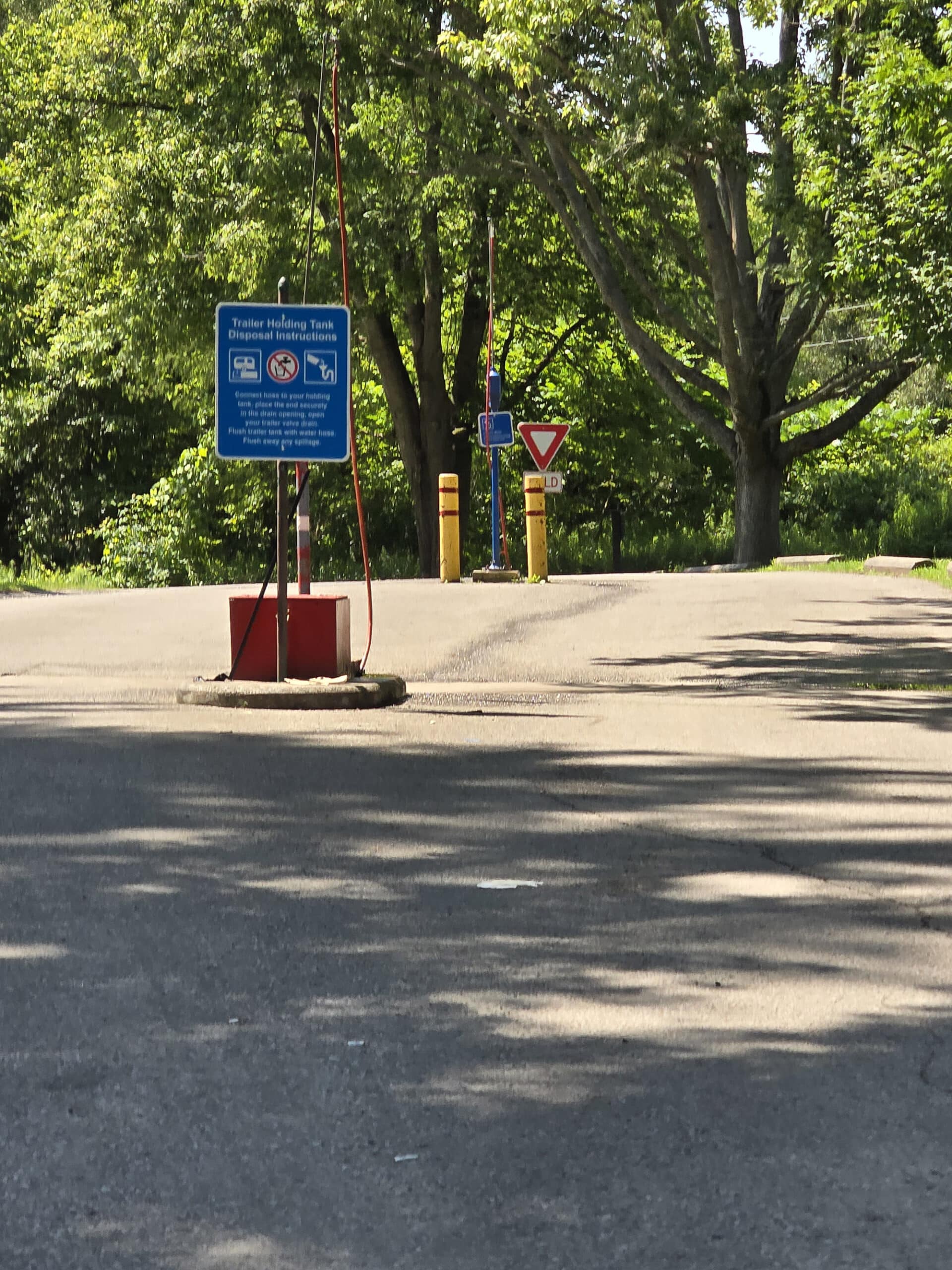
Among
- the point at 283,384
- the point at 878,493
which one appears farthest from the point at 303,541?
the point at 878,493

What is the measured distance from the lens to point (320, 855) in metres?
6.41

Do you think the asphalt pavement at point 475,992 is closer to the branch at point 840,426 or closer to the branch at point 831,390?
the branch at point 831,390

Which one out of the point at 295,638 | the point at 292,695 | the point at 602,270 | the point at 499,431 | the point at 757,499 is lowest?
the point at 292,695

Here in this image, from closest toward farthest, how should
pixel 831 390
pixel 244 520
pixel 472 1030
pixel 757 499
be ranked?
1. pixel 472 1030
2. pixel 831 390
3. pixel 757 499
4. pixel 244 520

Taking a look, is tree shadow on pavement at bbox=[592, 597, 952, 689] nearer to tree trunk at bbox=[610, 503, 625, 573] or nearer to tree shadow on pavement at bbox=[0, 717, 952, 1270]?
tree shadow on pavement at bbox=[0, 717, 952, 1270]

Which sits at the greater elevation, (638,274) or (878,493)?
(638,274)

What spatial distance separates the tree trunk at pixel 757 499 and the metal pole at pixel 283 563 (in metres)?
17.4

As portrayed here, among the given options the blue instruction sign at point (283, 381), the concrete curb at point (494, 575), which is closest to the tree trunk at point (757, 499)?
the concrete curb at point (494, 575)

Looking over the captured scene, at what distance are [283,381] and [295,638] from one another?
1.61 metres

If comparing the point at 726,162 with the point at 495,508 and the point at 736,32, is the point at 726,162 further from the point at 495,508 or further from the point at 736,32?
the point at 736,32

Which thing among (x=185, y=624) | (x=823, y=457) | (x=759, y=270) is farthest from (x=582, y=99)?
(x=823, y=457)

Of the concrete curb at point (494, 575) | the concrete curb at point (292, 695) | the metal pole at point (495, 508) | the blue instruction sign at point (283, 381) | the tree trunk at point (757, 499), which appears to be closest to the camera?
the concrete curb at point (292, 695)

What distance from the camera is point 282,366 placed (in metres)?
10.9

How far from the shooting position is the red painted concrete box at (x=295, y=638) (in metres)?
11.3
